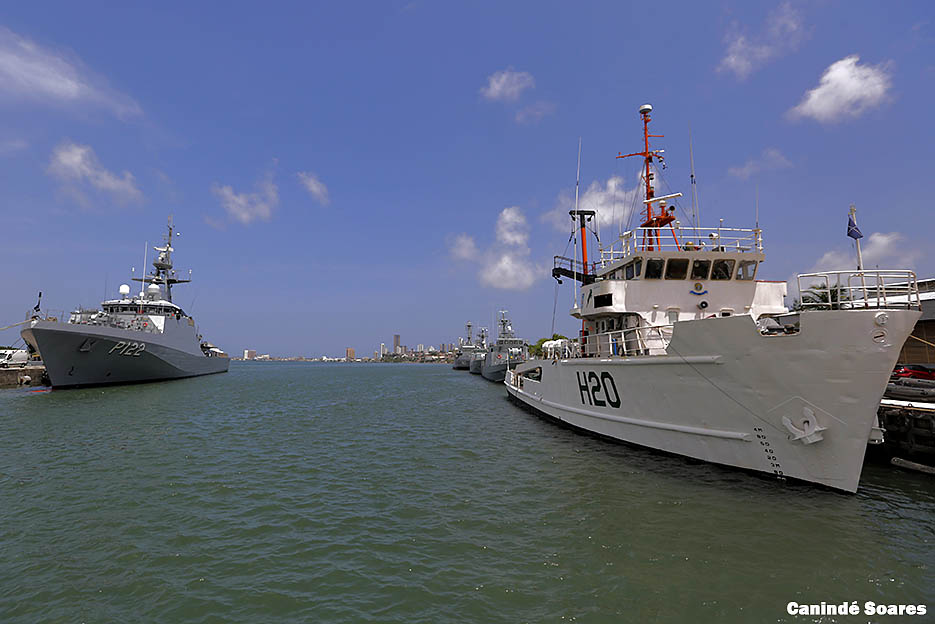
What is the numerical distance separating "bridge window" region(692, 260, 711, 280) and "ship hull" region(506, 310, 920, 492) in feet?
14.5

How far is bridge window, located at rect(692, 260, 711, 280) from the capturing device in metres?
13.0

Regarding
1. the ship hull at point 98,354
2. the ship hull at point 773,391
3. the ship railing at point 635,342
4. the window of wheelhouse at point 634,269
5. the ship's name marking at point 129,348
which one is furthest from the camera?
the ship's name marking at point 129,348

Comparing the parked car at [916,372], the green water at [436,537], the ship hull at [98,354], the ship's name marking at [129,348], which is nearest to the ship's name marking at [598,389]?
the green water at [436,537]

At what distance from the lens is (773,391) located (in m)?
8.14

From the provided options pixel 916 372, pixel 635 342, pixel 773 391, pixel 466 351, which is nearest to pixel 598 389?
pixel 635 342

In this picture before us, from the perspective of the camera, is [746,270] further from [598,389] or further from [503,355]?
[503,355]

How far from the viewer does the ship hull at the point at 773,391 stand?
7.31 meters

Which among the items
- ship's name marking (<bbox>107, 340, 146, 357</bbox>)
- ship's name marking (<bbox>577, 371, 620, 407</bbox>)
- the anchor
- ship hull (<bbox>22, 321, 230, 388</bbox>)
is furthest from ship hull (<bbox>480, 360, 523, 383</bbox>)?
the anchor

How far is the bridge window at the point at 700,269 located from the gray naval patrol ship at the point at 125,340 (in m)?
35.5

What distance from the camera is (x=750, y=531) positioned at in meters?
6.64

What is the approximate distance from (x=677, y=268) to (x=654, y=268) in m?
0.74

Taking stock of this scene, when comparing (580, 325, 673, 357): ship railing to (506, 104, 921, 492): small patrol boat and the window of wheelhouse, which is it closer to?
(506, 104, 921, 492): small patrol boat

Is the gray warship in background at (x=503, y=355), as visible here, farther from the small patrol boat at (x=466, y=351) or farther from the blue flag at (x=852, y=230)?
the blue flag at (x=852, y=230)

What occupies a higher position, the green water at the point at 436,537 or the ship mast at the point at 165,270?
the ship mast at the point at 165,270
